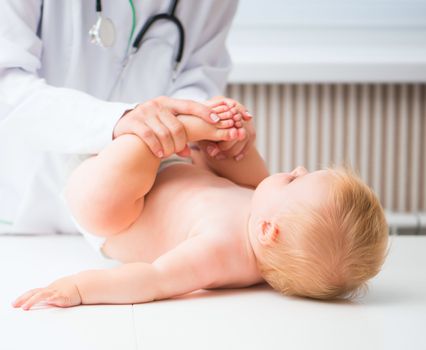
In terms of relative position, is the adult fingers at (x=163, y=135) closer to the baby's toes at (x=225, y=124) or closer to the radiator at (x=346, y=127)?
the baby's toes at (x=225, y=124)

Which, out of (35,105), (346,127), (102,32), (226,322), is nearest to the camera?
(226,322)

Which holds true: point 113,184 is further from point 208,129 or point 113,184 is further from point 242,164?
point 242,164

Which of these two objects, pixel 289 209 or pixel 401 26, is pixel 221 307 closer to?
pixel 289 209

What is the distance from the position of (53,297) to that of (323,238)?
1.16ft

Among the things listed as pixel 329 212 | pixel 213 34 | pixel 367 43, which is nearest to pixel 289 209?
pixel 329 212

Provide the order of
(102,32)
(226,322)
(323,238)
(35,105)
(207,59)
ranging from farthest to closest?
(207,59)
(102,32)
(35,105)
(323,238)
(226,322)

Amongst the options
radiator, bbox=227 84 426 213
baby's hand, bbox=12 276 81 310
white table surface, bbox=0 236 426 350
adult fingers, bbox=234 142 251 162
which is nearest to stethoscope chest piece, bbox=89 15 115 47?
adult fingers, bbox=234 142 251 162

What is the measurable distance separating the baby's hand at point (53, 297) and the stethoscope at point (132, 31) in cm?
57

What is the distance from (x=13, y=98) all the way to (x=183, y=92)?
378mm

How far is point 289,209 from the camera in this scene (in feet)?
3.37

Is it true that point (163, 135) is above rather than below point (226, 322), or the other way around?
above

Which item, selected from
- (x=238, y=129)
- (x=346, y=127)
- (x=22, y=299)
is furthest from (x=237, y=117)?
(x=346, y=127)

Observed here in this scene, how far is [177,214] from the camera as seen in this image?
1.16 m

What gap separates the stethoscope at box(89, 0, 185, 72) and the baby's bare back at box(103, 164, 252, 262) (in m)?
0.30
